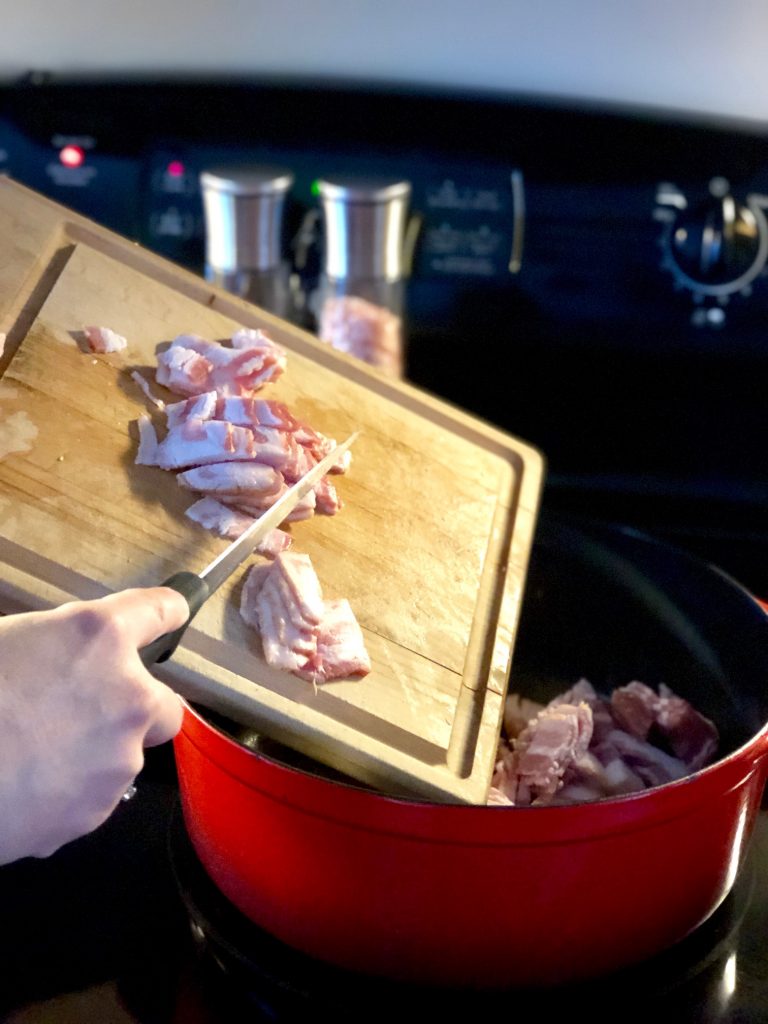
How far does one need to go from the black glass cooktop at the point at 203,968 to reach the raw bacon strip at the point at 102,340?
0.37 m

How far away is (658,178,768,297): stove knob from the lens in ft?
3.79

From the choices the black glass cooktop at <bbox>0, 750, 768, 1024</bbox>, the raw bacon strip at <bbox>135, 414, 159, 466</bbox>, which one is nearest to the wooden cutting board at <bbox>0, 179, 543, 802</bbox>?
the raw bacon strip at <bbox>135, 414, 159, 466</bbox>

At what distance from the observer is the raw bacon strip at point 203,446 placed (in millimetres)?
745

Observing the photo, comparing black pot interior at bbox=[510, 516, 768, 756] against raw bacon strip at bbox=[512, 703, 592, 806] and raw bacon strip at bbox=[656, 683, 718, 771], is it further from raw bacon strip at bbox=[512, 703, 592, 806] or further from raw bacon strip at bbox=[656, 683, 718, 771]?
raw bacon strip at bbox=[512, 703, 592, 806]

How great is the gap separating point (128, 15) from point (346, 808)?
1.03m

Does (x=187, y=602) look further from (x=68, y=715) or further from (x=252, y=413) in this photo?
(x=252, y=413)

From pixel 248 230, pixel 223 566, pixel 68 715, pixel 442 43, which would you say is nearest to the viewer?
pixel 68 715

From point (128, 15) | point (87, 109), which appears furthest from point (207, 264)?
point (128, 15)

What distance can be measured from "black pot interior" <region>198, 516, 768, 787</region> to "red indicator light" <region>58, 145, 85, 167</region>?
2.17 feet

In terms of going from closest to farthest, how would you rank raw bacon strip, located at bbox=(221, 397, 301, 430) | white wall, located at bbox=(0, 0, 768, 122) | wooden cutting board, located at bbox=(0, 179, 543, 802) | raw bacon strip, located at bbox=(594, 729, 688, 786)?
wooden cutting board, located at bbox=(0, 179, 543, 802), raw bacon strip, located at bbox=(221, 397, 301, 430), raw bacon strip, located at bbox=(594, 729, 688, 786), white wall, located at bbox=(0, 0, 768, 122)

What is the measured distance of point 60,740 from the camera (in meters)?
0.57

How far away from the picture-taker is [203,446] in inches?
29.4

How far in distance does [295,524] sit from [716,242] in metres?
0.62

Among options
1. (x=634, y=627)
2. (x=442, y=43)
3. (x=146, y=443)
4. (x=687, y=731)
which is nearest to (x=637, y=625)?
(x=634, y=627)
